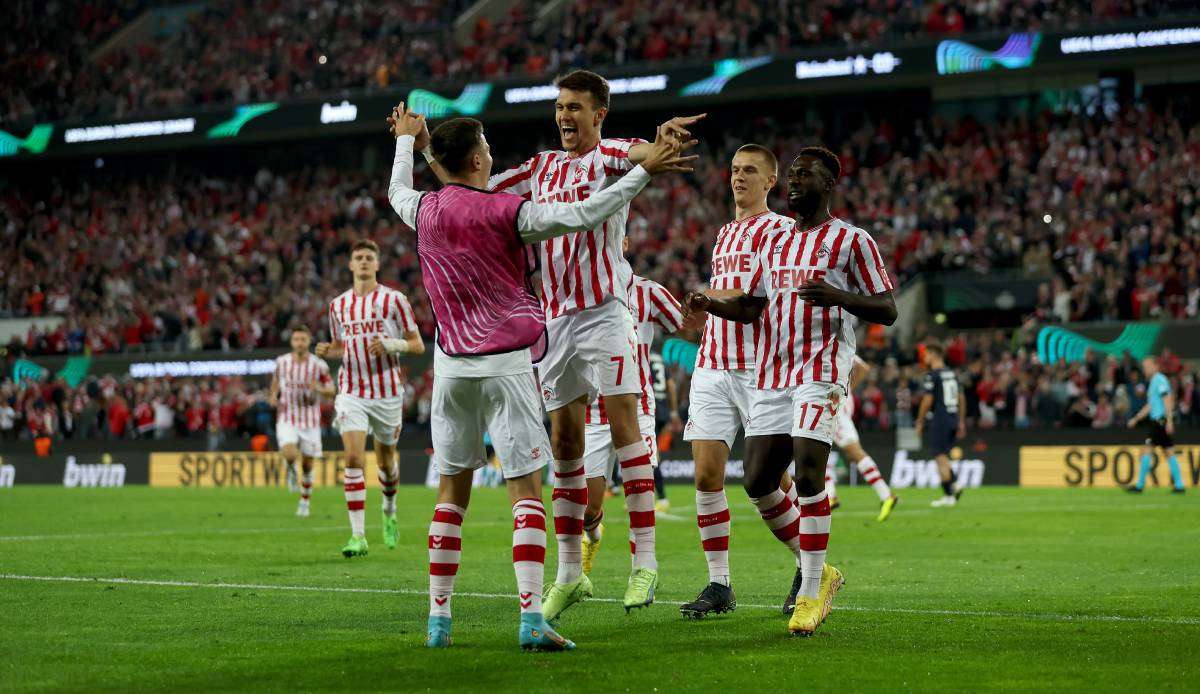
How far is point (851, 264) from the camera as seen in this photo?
26.7 feet

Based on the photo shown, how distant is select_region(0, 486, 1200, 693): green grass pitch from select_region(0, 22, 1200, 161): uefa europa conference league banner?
2080cm

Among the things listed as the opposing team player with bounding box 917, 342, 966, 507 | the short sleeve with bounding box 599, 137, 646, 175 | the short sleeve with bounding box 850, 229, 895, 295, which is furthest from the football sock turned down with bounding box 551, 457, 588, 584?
the opposing team player with bounding box 917, 342, 966, 507

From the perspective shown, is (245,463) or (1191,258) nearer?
(1191,258)

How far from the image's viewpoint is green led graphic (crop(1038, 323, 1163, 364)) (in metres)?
29.2

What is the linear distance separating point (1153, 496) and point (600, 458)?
13.9m

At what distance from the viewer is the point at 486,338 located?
7.00m

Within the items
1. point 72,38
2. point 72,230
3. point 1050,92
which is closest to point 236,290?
point 72,230

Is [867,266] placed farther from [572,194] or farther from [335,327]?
[335,327]

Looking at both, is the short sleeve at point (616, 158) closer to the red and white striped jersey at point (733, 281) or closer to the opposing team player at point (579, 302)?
the opposing team player at point (579, 302)

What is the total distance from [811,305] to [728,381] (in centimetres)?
145

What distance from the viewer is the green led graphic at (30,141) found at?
4816cm

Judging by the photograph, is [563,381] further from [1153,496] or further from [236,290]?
[236,290]

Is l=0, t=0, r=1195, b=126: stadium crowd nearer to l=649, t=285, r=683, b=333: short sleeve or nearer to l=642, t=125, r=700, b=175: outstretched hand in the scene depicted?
l=649, t=285, r=683, b=333: short sleeve

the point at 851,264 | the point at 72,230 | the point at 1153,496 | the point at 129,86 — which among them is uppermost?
the point at 129,86
